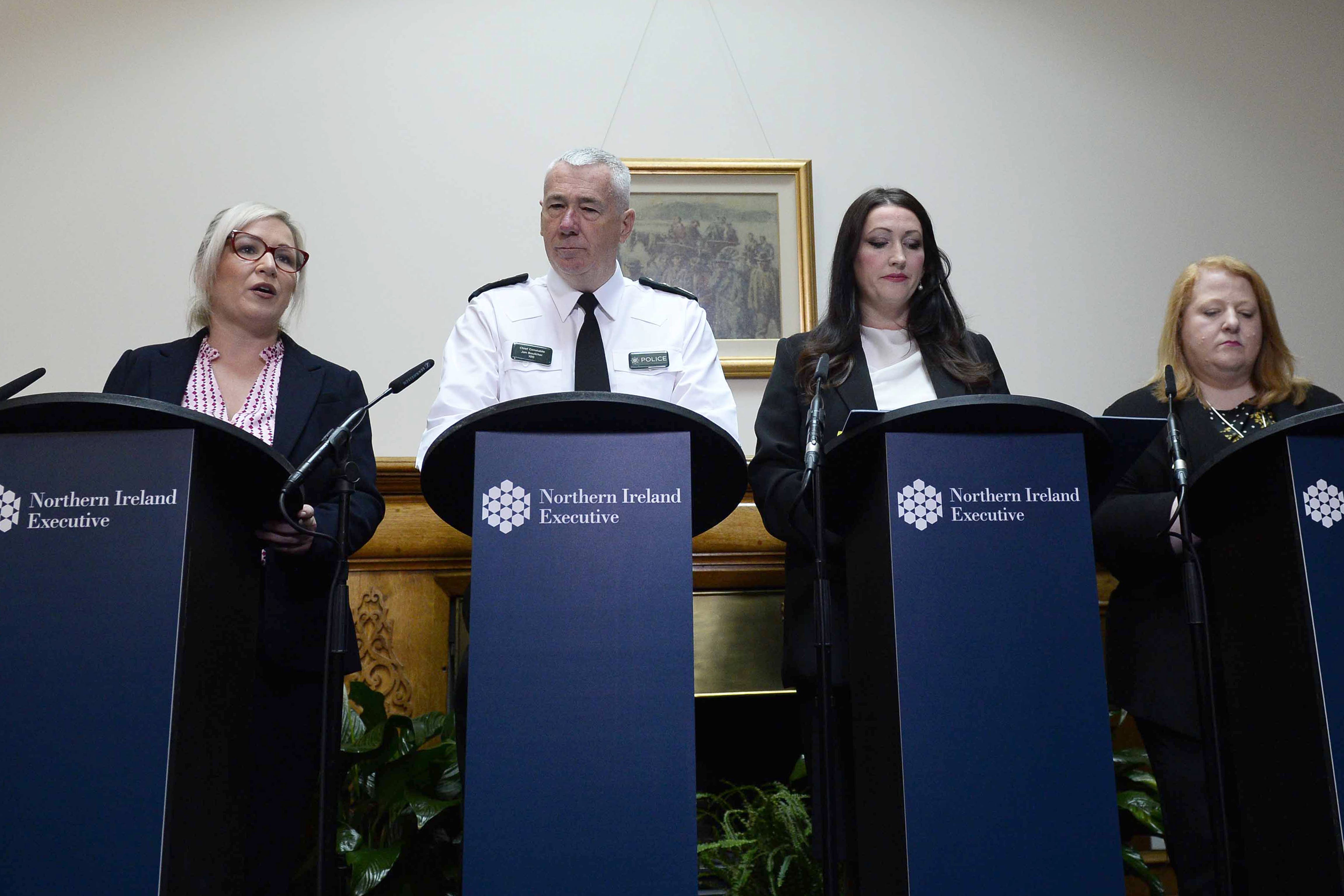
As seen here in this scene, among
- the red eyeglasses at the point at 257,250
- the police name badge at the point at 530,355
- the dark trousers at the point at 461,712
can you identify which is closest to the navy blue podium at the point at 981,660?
the dark trousers at the point at 461,712

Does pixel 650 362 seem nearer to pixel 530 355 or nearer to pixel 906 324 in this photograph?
pixel 530 355

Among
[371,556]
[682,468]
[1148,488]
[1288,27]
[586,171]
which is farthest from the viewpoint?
[1288,27]

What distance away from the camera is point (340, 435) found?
210 cm

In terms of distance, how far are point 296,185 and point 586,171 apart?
1.72 m

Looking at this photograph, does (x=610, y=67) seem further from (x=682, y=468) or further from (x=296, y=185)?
(x=682, y=468)

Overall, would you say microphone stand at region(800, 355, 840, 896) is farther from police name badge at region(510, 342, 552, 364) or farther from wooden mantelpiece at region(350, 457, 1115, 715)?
wooden mantelpiece at region(350, 457, 1115, 715)

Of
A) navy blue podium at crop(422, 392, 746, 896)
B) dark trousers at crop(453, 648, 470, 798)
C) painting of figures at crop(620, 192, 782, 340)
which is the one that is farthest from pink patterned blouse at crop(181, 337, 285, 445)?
painting of figures at crop(620, 192, 782, 340)

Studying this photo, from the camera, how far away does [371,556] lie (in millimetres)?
3520

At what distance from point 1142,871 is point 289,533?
6.81 feet

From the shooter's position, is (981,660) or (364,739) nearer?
(981,660)

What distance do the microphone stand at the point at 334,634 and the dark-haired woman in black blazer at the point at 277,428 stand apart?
5 centimetres

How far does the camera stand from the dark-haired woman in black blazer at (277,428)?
88.9 inches

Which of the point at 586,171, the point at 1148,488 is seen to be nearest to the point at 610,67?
the point at 586,171

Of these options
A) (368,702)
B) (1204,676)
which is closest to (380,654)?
(368,702)
